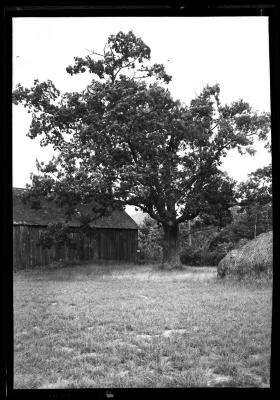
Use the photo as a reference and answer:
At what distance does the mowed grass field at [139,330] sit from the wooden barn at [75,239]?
0.45ft

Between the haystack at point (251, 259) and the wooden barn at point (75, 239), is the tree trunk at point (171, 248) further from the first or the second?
the haystack at point (251, 259)

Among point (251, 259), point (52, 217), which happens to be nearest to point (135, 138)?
point (52, 217)

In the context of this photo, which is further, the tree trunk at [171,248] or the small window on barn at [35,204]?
the small window on barn at [35,204]

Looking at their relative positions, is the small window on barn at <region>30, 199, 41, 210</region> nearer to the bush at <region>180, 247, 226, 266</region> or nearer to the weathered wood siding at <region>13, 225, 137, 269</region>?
the weathered wood siding at <region>13, 225, 137, 269</region>

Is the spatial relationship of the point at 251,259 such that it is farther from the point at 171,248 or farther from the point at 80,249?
the point at 80,249

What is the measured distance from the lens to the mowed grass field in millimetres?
2506

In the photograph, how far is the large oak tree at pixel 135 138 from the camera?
13.8 feet

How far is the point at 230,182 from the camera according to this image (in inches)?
166

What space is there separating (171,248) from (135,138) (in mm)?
2149

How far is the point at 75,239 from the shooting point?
400 cm

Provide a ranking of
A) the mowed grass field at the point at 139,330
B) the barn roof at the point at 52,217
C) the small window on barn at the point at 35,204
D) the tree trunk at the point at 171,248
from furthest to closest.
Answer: the small window on barn at the point at 35,204, the barn roof at the point at 52,217, the tree trunk at the point at 171,248, the mowed grass field at the point at 139,330

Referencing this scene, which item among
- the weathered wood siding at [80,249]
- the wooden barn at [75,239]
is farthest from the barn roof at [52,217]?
the weathered wood siding at [80,249]

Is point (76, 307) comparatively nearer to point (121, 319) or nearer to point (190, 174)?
point (121, 319)
